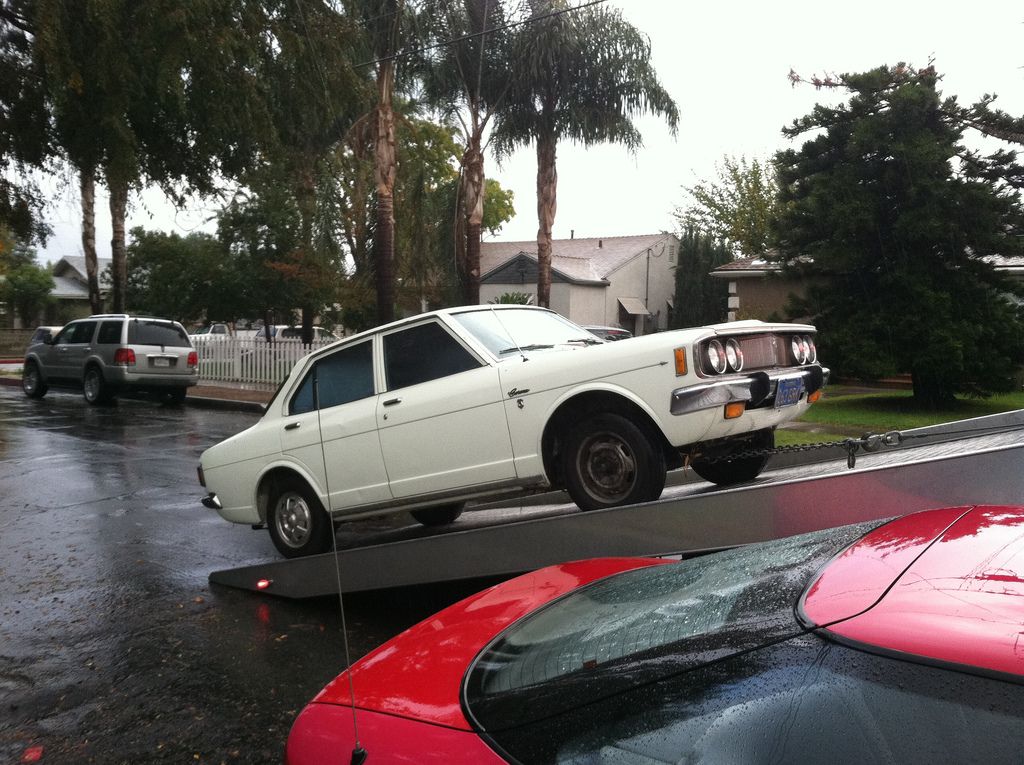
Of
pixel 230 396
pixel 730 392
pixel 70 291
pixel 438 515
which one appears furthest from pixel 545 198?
pixel 70 291

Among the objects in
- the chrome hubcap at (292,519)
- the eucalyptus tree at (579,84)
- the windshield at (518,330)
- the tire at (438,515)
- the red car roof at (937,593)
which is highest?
the eucalyptus tree at (579,84)

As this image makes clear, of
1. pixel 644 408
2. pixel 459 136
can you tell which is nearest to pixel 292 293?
pixel 459 136

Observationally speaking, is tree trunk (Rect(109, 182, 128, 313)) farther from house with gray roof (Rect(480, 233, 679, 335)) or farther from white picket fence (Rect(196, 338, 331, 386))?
house with gray roof (Rect(480, 233, 679, 335))

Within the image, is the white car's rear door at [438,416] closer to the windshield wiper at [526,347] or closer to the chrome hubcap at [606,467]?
the windshield wiper at [526,347]

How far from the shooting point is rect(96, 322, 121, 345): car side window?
61.8ft

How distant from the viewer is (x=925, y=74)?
677 inches

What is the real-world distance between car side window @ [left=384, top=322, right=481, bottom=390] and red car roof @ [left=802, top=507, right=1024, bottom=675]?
12.3ft

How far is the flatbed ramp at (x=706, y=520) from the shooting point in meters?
3.97

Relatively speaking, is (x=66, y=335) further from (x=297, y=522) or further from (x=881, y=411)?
(x=881, y=411)

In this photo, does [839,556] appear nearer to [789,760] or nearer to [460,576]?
[789,760]

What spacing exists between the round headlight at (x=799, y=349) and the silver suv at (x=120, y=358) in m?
16.1

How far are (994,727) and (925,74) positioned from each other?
18475 mm

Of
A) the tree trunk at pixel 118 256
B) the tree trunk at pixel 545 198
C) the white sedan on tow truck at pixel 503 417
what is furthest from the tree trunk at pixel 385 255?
the white sedan on tow truck at pixel 503 417

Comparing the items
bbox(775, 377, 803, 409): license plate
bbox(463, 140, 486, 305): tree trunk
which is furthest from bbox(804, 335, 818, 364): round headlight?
bbox(463, 140, 486, 305): tree trunk
